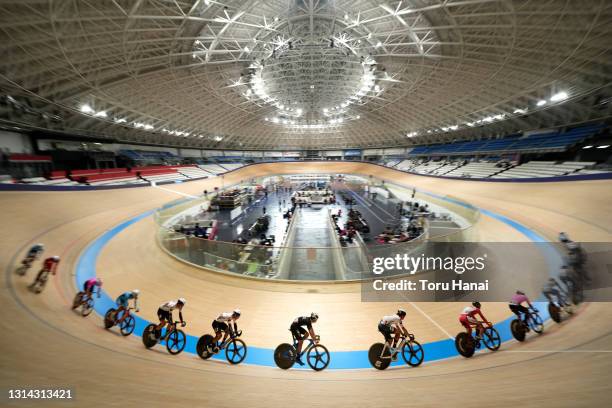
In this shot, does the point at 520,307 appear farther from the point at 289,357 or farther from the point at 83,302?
the point at 83,302

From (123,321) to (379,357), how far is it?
511cm

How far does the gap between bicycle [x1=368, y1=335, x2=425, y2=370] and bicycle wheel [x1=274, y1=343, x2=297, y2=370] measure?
135 centimetres

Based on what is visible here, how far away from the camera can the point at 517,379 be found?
317 cm

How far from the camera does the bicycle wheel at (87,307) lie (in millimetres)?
5141

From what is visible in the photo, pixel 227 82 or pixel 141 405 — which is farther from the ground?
pixel 227 82

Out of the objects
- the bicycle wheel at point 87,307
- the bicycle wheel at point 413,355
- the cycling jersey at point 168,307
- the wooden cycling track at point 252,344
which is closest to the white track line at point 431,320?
the wooden cycling track at point 252,344

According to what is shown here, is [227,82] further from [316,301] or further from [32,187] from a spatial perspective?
[316,301]

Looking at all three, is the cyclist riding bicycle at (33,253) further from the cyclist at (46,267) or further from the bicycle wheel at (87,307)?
the bicycle wheel at (87,307)

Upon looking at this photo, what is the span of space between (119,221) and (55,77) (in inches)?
469

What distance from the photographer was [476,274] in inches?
290

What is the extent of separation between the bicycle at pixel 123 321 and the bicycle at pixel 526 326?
300 inches

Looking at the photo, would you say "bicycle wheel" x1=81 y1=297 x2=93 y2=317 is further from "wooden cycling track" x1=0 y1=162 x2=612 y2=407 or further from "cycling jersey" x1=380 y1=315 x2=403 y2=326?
"cycling jersey" x1=380 y1=315 x2=403 y2=326

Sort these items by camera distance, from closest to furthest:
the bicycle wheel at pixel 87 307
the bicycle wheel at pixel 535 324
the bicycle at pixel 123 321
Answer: the bicycle wheel at pixel 535 324, the bicycle at pixel 123 321, the bicycle wheel at pixel 87 307

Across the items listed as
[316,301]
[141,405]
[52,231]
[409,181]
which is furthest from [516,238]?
[409,181]
